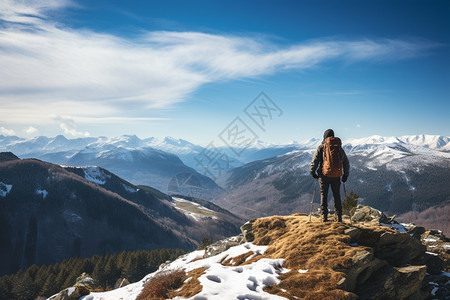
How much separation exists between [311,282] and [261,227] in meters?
10.2

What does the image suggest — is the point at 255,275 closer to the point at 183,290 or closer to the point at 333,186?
the point at 183,290

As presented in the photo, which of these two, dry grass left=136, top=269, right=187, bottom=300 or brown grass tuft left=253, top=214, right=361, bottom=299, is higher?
brown grass tuft left=253, top=214, right=361, bottom=299

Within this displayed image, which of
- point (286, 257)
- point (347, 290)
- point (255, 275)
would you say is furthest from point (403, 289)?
point (255, 275)

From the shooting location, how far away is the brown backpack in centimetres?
1739

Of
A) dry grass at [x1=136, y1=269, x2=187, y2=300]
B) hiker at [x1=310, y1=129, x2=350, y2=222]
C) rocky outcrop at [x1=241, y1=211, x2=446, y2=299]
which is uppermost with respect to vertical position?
hiker at [x1=310, y1=129, x2=350, y2=222]

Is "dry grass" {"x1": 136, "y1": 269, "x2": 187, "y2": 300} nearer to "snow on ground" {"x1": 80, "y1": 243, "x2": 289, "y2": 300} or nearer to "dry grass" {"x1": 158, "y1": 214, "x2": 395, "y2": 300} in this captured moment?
"dry grass" {"x1": 158, "y1": 214, "x2": 395, "y2": 300}

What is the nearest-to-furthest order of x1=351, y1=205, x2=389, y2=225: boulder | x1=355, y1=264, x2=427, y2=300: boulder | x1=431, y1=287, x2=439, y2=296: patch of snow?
x1=355, y1=264, x2=427, y2=300: boulder < x1=431, y1=287, x2=439, y2=296: patch of snow < x1=351, y1=205, x2=389, y2=225: boulder

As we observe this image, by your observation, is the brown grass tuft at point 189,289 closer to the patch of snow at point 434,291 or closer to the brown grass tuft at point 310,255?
the brown grass tuft at point 310,255

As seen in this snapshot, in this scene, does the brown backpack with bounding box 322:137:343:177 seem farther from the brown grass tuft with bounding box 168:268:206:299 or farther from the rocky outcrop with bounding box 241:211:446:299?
the brown grass tuft with bounding box 168:268:206:299

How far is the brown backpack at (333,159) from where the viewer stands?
57.1ft

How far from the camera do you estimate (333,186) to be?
1794 centimetres

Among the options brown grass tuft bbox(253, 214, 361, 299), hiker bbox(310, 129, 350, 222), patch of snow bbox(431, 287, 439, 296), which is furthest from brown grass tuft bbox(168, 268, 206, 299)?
patch of snow bbox(431, 287, 439, 296)

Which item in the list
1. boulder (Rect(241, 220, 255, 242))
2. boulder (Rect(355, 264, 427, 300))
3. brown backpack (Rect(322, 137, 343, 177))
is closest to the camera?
boulder (Rect(355, 264, 427, 300))

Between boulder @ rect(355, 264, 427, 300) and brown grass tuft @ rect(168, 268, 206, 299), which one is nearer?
brown grass tuft @ rect(168, 268, 206, 299)
